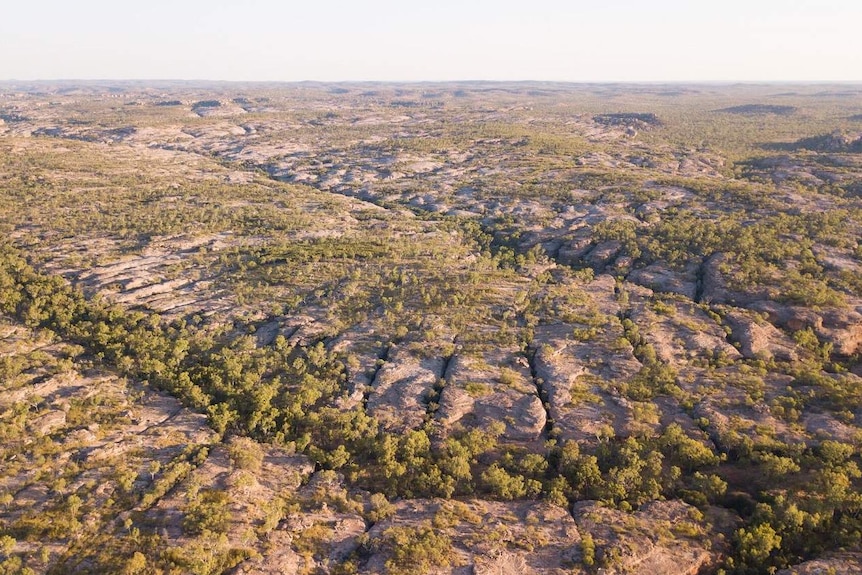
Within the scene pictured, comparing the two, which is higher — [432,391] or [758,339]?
[758,339]

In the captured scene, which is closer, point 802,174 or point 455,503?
point 455,503

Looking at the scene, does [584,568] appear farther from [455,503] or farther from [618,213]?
[618,213]

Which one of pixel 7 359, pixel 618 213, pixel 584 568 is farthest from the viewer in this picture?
pixel 618 213

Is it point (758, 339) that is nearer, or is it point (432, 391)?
point (432, 391)

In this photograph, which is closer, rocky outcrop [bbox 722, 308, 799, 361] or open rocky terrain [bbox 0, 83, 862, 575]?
open rocky terrain [bbox 0, 83, 862, 575]

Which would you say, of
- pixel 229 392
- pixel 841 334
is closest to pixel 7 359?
pixel 229 392

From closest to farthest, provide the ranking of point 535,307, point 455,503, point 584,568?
point 584,568 → point 455,503 → point 535,307

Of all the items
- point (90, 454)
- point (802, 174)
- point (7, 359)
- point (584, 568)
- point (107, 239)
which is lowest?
point (584, 568)

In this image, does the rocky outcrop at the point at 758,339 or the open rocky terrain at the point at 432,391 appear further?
the rocky outcrop at the point at 758,339
